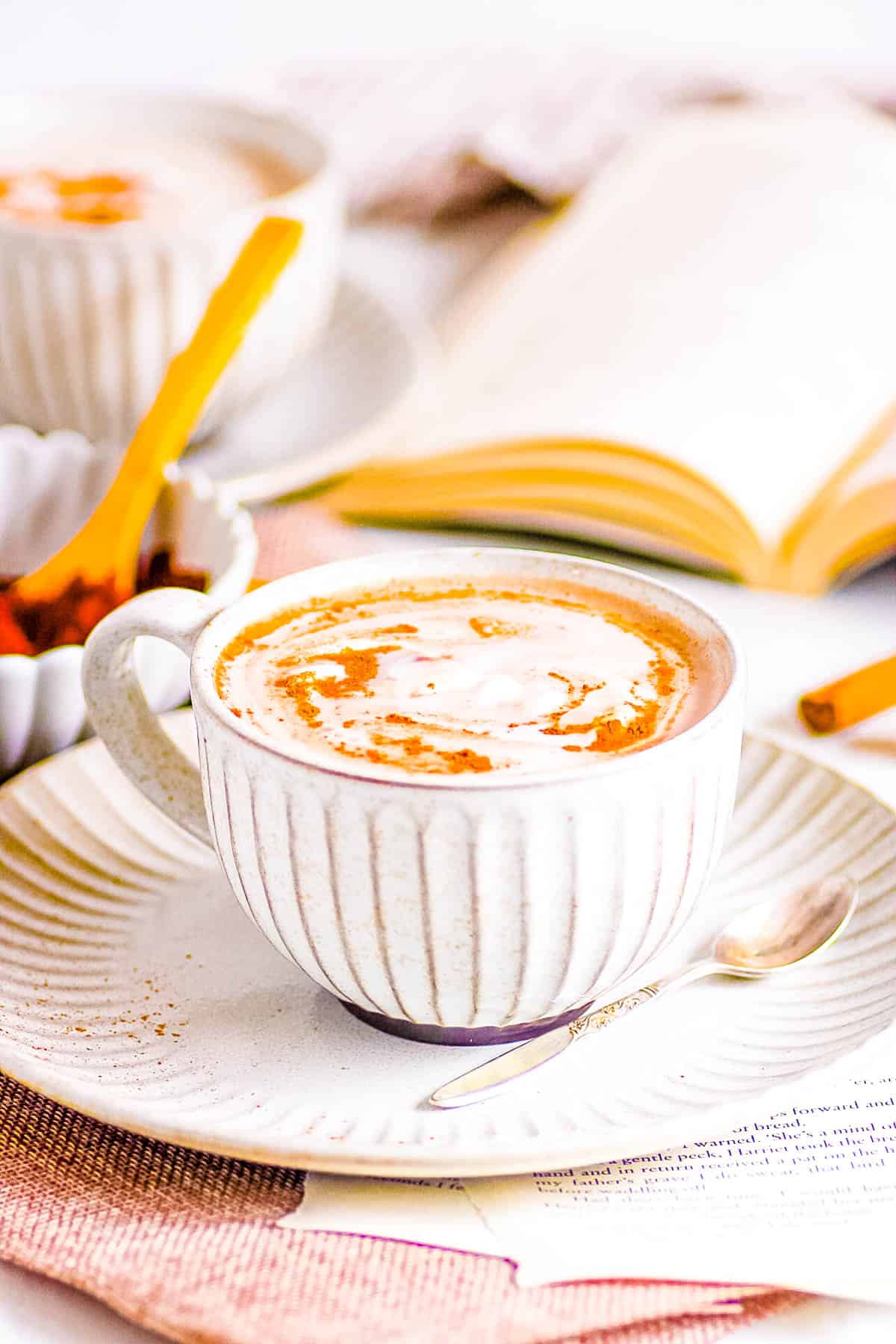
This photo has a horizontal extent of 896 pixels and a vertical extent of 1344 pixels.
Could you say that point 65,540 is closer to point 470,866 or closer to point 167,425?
point 167,425

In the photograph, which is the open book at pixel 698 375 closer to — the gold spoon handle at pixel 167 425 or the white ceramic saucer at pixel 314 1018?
the gold spoon handle at pixel 167 425

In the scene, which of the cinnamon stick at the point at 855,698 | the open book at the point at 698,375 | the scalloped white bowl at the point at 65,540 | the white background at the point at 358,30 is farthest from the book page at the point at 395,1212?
the white background at the point at 358,30

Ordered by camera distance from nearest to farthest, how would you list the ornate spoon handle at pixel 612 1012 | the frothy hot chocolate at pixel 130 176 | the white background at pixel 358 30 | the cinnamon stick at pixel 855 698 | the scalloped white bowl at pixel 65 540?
the ornate spoon handle at pixel 612 1012 < the scalloped white bowl at pixel 65 540 < the cinnamon stick at pixel 855 698 < the frothy hot chocolate at pixel 130 176 < the white background at pixel 358 30

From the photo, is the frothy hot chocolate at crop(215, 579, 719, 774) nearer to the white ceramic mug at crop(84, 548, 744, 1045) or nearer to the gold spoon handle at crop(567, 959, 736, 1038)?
the white ceramic mug at crop(84, 548, 744, 1045)

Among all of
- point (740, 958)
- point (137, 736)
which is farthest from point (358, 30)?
point (740, 958)

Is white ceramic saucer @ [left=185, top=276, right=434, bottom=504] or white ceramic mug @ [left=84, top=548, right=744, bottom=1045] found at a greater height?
white ceramic mug @ [left=84, top=548, right=744, bottom=1045]

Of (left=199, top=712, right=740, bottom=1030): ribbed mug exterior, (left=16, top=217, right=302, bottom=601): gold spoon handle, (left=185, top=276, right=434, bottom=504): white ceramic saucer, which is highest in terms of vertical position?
(left=199, top=712, right=740, bottom=1030): ribbed mug exterior

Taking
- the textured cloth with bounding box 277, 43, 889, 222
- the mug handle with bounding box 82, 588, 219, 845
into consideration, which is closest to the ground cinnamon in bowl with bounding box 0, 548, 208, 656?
the mug handle with bounding box 82, 588, 219, 845
